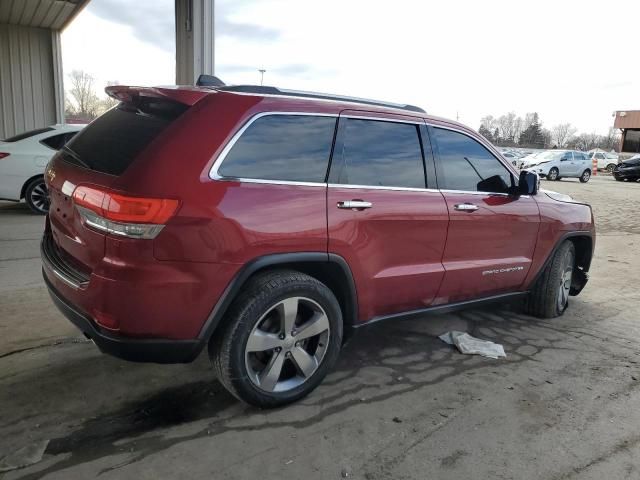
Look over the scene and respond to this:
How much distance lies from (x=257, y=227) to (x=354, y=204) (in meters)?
0.67

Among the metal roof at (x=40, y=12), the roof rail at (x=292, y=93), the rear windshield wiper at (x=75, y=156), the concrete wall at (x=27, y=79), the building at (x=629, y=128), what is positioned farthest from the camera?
the building at (x=629, y=128)

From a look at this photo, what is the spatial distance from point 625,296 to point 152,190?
5.48m

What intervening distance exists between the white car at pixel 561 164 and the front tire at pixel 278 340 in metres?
25.0

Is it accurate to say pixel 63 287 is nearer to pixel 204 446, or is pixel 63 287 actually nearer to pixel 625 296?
pixel 204 446

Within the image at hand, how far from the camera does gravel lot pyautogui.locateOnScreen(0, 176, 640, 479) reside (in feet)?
8.15

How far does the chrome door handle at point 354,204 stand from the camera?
2959mm

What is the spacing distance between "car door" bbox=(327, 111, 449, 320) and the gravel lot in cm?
58

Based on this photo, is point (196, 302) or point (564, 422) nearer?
point (196, 302)

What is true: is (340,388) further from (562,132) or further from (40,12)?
(562,132)

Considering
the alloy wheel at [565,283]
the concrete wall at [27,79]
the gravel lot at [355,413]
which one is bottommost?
the gravel lot at [355,413]

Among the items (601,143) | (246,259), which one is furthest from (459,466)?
(601,143)

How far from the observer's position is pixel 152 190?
2393 millimetres

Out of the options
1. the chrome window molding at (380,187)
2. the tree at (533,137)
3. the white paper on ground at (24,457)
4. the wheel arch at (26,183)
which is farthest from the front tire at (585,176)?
the tree at (533,137)

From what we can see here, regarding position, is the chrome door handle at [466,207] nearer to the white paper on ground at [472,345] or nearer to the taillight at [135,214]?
the white paper on ground at [472,345]
